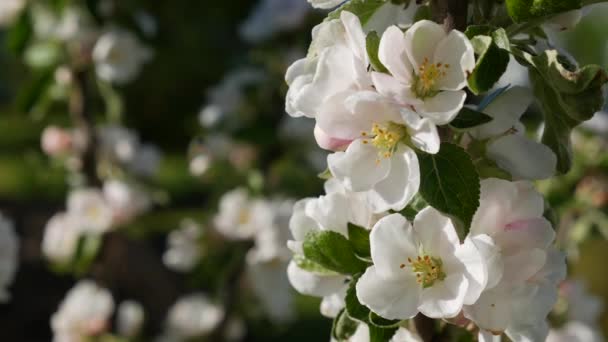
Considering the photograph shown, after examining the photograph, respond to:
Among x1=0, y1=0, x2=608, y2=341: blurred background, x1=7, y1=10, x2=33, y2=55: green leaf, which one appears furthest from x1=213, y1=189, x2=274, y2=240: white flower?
x1=7, y1=10, x2=33, y2=55: green leaf

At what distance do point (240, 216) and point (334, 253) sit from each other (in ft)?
4.35

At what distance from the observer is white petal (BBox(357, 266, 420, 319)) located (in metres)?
0.81

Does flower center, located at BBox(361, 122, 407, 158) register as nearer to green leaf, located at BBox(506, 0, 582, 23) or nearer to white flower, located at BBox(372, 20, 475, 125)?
white flower, located at BBox(372, 20, 475, 125)

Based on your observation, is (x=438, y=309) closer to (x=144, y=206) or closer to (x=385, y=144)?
(x=385, y=144)

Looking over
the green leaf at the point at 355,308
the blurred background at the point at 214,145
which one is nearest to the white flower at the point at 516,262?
the green leaf at the point at 355,308

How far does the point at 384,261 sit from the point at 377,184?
7cm

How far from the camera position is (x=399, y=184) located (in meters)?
0.81

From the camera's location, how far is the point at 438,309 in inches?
31.8

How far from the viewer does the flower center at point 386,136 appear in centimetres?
81

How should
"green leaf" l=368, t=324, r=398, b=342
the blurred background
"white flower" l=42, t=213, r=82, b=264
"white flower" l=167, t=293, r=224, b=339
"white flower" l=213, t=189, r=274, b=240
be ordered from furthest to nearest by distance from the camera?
"white flower" l=167, t=293, r=224, b=339 → "white flower" l=42, t=213, r=82, b=264 → "white flower" l=213, t=189, r=274, b=240 → the blurred background → "green leaf" l=368, t=324, r=398, b=342

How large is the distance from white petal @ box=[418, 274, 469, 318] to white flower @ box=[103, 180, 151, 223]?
150 centimetres

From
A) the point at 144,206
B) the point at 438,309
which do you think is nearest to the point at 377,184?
the point at 438,309

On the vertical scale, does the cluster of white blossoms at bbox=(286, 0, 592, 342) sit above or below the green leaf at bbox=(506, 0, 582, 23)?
below

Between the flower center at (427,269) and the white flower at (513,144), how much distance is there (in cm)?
12
